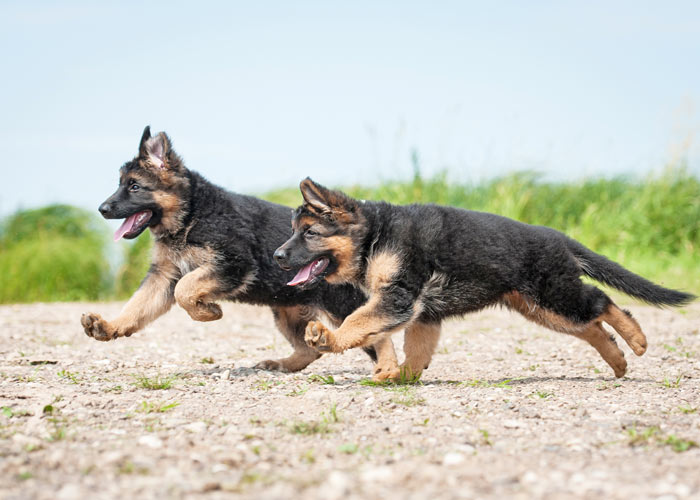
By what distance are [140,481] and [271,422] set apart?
49.6 inches

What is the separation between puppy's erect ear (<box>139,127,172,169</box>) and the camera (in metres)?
6.81

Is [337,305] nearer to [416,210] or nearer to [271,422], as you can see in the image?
[416,210]

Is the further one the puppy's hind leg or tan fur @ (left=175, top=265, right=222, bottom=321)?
the puppy's hind leg

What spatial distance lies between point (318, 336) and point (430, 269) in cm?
112

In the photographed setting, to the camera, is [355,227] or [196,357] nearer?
[355,227]

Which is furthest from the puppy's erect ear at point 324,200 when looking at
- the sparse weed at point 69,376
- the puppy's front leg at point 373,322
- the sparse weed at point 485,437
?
the sparse weed at point 69,376

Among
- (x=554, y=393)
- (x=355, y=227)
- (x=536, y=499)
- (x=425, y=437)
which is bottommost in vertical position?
(x=554, y=393)

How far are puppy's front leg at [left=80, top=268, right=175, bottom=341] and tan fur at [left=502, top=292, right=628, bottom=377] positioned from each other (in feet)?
9.55

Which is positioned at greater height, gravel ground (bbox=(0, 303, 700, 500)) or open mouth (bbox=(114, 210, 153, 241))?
open mouth (bbox=(114, 210, 153, 241))

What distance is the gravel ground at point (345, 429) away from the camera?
11.5 ft

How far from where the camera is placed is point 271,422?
15.4ft

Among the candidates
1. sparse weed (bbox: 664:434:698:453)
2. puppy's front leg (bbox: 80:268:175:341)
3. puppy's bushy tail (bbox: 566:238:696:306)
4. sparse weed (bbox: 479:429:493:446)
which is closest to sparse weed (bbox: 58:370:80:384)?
puppy's front leg (bbox: 80:268:175:341)

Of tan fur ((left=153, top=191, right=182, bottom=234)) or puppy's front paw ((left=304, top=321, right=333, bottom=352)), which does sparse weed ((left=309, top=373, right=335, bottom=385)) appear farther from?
tan fur ((left=153, top=191, right=182, bottom=234))

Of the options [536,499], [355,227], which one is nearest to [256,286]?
[355,227]
